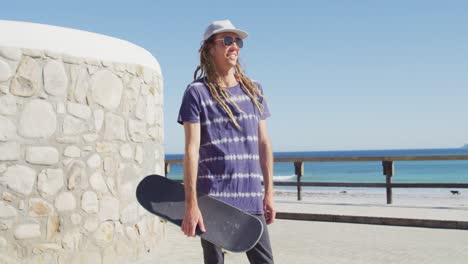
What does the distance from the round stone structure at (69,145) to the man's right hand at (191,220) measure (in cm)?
280

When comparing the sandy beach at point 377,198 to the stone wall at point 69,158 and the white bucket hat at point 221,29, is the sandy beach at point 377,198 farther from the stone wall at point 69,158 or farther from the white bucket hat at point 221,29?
the white bucket hat at point 221,29

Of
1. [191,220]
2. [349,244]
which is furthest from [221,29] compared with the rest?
[349,244]

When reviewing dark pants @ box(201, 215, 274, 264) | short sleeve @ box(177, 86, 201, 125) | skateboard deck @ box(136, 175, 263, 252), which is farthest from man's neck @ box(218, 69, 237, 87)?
dark pants @ box(201, 215, 274, 264)

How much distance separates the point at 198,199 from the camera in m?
2.62

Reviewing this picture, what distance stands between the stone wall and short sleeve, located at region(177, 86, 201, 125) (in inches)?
105

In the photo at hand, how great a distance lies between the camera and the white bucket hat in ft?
8.88

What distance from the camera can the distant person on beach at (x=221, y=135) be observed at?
2605 millimetres

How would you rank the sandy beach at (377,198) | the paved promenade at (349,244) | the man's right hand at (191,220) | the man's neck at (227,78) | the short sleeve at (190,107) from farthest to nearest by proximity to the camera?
the sandy beach at (377,198), the paved promenade at (349,244), the man's neck at (227,78), the short sleeve at (190,107), the man's right hand at (191,220)

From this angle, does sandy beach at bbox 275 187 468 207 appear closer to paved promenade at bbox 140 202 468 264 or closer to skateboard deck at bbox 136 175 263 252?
paved promenade at bbox 140 202 468 264

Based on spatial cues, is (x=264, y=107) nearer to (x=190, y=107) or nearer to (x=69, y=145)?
(x=190, y=107)

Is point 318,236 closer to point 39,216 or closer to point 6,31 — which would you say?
point 39,216

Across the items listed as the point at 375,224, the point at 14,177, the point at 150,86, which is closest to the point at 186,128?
the point at 14,177

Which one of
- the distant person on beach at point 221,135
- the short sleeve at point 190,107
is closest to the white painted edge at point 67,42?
the distant person on beach at point 221,135

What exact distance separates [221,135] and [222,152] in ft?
0.26
